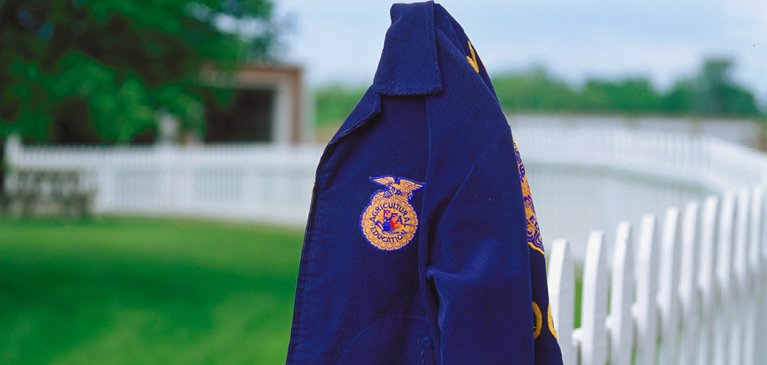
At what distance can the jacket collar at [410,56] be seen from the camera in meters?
1.04

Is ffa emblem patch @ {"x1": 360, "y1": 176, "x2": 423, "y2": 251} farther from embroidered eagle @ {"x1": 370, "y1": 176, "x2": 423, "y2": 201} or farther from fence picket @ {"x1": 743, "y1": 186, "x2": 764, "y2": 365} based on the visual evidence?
fence picket @ {"x1": 743, "y1": 186, "x2": 764, "y2": 365}

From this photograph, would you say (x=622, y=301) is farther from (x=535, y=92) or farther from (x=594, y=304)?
(x=535, y=92)

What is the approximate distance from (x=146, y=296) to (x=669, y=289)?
4.38 metres

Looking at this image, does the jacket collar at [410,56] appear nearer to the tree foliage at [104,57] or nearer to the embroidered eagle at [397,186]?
the embroidered eagle at [397,186]

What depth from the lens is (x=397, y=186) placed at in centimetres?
104

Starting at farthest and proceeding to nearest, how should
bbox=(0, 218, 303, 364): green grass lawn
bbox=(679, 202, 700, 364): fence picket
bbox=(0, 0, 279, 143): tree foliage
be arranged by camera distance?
1. bbox=(0, 0, 279, 143): tree foliage
2. bbox=(0, 218, 303, 364): green grass lawn
3. bbox=(679, 202, 700, 364): fence picket

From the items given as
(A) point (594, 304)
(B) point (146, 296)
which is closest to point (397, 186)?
(A) point (594, 304)

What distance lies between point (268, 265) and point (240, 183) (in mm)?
4437

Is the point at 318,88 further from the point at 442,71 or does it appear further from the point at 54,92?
the point at 442,71

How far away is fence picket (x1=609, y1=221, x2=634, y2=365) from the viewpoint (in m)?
1.73

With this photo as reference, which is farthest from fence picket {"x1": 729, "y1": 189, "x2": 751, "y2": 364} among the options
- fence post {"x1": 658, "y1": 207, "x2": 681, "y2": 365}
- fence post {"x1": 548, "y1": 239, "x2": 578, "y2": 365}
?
fence post {"x1": 548, "y1": 239, "x2": 578, "y2": 365}

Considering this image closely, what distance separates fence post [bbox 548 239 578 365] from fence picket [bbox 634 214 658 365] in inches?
19.4

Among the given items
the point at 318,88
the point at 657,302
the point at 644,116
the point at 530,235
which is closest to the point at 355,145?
the point at 530,235

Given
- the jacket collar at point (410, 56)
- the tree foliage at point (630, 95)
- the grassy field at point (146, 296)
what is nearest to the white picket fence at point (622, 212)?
the jacket collar at point (410, 56)
